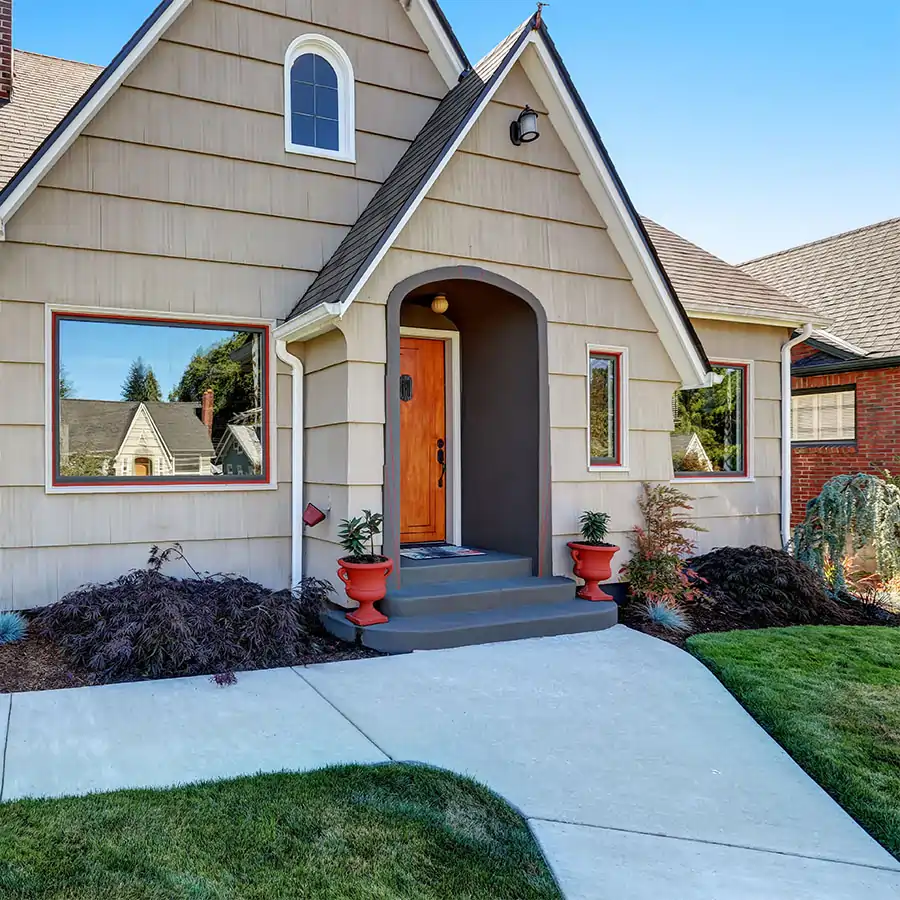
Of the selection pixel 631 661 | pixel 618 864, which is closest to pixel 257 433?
pixel 631 661

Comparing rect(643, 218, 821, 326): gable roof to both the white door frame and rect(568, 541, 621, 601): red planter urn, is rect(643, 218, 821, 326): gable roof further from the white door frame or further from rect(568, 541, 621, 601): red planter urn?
rect(568, 541, 621, 601): red planter urn

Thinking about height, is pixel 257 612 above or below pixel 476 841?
above

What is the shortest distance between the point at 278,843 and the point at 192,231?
17.5 feet

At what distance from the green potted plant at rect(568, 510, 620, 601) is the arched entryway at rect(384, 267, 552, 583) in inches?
11.7

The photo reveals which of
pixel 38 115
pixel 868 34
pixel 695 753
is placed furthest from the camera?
pixel 868 34

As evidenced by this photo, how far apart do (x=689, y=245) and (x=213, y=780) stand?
9543mm

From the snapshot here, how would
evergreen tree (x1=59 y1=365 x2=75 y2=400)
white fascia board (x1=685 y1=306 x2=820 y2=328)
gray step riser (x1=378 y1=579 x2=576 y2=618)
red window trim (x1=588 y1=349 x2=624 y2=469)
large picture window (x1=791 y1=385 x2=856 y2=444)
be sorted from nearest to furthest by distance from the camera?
gray step riser (x1=378 y1=579 x2=576 y2=618) → evergreen tree (x1=59 y1=365 x2=75 y2=400) → red window trim (x1=588 y1=349 x2=624 y2=469) → white fascia board (x1=685 y1=306 x2=820 y2=328) → large picture window (x1=791 y1=385 x2=856 y2=444)

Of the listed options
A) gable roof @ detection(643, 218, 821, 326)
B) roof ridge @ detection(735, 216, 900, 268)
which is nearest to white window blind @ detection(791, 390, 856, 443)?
gable roof @ detection(643, 218, 821, 326)

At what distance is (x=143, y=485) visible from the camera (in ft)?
20.9

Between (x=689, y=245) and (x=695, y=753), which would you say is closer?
(x=695, y=753)

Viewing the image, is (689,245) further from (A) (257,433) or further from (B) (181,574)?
(B) (181,574)

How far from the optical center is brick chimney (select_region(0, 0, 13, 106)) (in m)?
5.88

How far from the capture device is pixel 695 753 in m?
3.95

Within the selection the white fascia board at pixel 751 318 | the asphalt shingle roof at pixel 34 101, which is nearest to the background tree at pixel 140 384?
the asphalt shingle roof at pixel 34 101
